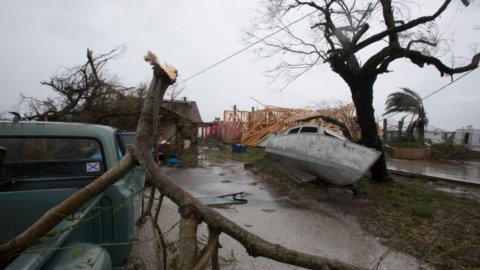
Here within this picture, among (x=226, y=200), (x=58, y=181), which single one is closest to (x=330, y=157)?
(x=226, y=200)

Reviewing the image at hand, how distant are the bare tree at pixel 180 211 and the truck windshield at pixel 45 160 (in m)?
1.40

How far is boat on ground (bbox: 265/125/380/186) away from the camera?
7371mm

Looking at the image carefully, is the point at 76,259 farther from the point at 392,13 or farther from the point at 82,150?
the point at 392,13

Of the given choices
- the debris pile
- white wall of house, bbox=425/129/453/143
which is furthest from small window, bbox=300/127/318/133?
white wall of house, bbox=425/129/453/143

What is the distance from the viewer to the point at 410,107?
70.7ft

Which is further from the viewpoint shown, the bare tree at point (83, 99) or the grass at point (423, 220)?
the bare tree at point (83, 99)

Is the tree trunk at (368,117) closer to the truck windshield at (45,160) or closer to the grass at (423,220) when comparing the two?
the grass at (423,220)

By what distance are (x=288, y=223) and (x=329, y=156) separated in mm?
2984

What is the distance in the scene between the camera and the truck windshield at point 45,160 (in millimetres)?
2736

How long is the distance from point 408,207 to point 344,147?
2058 millimetres

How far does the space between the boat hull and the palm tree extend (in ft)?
47.6

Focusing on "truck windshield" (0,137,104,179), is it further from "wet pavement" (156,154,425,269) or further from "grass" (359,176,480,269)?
"grass" (359,176,480,269)

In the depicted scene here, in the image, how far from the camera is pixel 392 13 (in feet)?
30.1

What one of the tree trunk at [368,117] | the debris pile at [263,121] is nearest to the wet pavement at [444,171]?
the tree trunk at [368,117]
